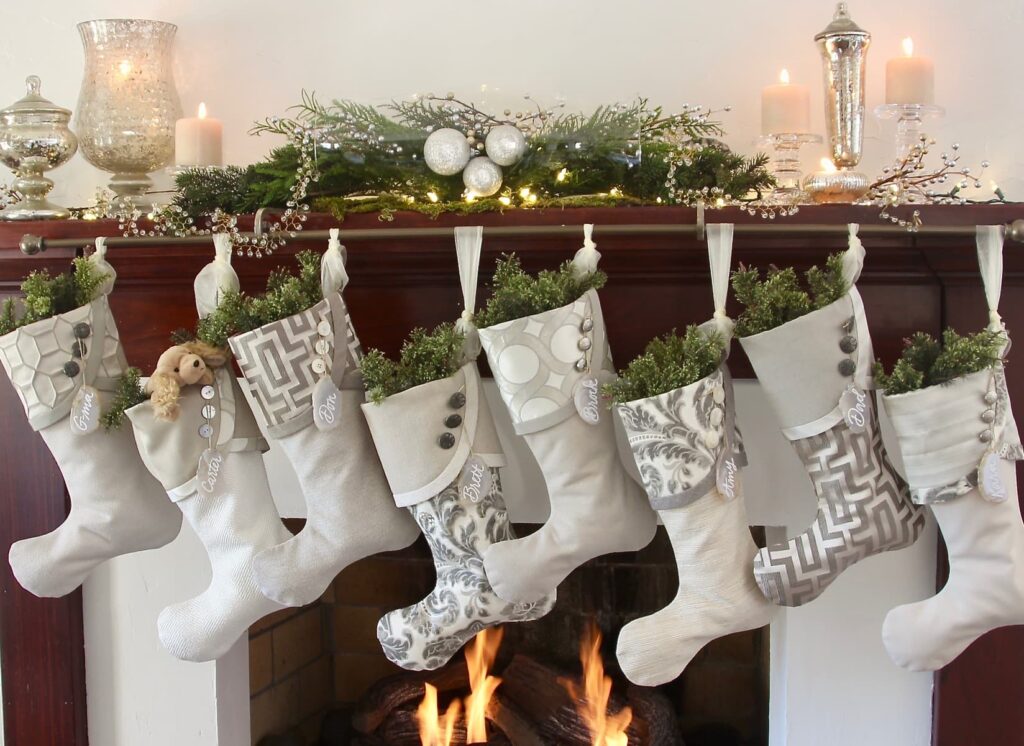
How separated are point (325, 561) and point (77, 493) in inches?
14.3

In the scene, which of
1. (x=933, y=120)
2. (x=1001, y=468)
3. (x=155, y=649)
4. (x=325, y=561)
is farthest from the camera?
(x=155, y=649)

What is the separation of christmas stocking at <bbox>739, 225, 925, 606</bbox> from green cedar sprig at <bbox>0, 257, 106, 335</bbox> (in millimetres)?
835

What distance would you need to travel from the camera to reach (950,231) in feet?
4.00

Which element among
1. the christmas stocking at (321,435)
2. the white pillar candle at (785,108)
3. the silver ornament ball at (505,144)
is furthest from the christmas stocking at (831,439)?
the christmas stocking at (321,435)

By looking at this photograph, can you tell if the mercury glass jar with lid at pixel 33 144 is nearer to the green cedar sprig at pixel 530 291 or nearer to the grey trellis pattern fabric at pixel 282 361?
the grey trellis pattern fabric at pixel 282 361

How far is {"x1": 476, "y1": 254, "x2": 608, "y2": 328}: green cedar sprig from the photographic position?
47.9 inches

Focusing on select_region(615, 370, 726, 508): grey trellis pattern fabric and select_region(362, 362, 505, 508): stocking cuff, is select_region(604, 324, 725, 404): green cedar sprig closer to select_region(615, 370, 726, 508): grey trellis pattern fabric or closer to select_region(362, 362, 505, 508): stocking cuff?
select_region(615, 370, 726, 508): grey trellis pattern fabric

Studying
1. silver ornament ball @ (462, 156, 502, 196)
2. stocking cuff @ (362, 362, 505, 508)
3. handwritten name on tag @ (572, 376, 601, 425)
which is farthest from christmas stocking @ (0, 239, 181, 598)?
handwritten name on tag @ (572, 376, 601, 425)

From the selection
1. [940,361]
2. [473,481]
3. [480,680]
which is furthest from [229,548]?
[940,361]

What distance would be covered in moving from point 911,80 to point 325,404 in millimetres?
856

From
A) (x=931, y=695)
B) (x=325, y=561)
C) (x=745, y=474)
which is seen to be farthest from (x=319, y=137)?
(x=931, y=695)

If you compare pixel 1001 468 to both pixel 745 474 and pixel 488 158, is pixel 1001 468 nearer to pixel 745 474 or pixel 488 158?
pixel 745 474

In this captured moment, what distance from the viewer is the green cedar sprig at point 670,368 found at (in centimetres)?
118

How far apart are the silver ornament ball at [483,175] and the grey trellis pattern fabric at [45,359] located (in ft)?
1.69
